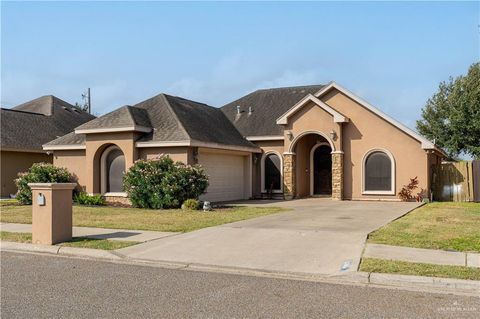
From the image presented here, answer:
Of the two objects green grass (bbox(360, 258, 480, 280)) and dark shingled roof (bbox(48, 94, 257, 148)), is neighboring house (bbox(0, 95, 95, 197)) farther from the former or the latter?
green grass (bbox(360, 258, 480, 280))

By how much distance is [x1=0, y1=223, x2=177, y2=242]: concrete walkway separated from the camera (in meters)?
11.8

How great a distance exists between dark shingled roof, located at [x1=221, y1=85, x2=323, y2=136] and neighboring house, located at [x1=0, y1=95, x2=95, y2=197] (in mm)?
11681

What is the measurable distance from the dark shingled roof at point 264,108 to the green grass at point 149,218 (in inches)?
370

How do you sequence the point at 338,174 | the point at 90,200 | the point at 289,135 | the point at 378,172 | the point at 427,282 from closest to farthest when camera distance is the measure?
the point at 427,282, the point at 90,200, the point at 378,172, the point at 338,174, the point at 289,135

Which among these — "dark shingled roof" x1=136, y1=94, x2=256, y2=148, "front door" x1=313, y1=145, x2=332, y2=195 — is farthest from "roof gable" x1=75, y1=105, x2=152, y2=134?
"front door" x1=313, y1=145, x2=332, y2=195

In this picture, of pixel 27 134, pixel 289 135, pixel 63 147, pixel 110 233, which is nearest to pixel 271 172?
pixel 289 135

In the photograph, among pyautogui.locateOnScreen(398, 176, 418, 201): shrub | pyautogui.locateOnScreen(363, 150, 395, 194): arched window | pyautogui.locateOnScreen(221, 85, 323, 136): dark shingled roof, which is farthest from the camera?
pyautogui.locateOnScreen(221, 85, 323, 136): dark shingled roof

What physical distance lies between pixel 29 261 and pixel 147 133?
13.4m

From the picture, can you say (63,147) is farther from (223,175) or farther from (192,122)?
(223,175)

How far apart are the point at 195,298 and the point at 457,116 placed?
35.8m

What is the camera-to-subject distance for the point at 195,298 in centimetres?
666

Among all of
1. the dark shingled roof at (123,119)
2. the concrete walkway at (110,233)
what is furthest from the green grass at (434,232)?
the dark shingled roof at (123,119)

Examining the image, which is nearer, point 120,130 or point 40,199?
point 40,199

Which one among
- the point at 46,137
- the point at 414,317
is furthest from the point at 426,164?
the point at 46,137
